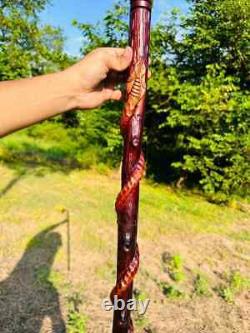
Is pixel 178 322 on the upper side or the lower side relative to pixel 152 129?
lower

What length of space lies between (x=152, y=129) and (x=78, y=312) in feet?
18.7

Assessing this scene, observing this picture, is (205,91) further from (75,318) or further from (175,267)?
(75,318)

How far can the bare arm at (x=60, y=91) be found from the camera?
5.34 feet

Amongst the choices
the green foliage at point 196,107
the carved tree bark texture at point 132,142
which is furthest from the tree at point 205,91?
the carved tree bark texture at point 132,142

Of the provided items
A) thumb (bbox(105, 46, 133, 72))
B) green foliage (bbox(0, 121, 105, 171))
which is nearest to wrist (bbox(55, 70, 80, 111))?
thumb (bbox(105, 46, 133, 72))

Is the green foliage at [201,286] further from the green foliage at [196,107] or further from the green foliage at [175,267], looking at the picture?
the green foliage at [196,107]

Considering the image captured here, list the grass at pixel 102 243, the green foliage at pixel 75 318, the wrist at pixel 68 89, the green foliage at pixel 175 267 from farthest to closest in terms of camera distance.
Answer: the green foliage at pixel 175 267, the grass at pixel 102 243, the green foliage at pixel 75 318, the wrist at pixel 68 89

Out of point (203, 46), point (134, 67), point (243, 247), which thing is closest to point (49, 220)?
point (243, 247)

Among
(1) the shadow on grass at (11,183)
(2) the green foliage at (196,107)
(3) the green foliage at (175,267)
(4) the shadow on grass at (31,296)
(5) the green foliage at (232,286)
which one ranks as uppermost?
(2) the green foliage at (196,107)

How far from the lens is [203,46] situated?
815 centimetres

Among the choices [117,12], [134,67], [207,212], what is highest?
[117,12]

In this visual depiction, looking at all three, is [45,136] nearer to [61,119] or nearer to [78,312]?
[61,119]

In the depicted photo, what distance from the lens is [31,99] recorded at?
1675mm

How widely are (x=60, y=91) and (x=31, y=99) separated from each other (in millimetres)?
154
